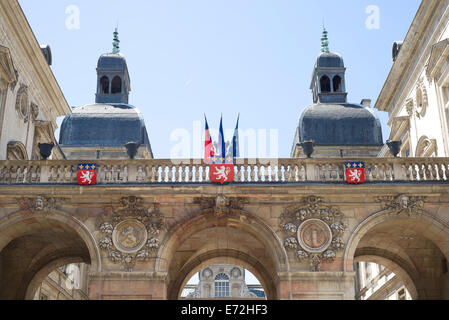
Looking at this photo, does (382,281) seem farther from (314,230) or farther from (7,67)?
(7,67)

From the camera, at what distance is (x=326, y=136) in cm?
3941

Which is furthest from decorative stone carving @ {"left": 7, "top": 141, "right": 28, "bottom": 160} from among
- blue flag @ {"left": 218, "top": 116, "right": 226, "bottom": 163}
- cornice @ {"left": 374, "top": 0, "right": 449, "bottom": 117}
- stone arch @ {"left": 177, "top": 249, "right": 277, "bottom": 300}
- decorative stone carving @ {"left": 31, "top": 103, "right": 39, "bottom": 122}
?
cornice @ {"left": 374, "top": 0, "right": 449, "bottom": 117}

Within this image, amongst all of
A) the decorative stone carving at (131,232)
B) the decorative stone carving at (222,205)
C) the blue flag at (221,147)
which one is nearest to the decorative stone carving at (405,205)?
the decorative stone carving at (222,205)

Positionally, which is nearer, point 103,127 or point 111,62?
point 103,127

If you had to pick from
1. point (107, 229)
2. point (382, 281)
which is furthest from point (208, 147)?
point (382, 281)

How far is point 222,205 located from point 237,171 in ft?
4.14

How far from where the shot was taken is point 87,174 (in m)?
17.1

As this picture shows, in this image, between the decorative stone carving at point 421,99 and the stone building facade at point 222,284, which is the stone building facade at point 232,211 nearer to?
the decorative stone carving at point 421,99

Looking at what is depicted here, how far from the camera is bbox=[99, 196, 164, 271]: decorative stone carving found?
16.5 meters

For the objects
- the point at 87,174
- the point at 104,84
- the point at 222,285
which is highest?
the point at 104,84

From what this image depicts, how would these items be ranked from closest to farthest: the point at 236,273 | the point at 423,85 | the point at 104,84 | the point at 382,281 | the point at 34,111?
1. the point at 423,85
2. the point at 34,111
3. the point at 382,281
4. the point at 104,84
5. the point at 236,273

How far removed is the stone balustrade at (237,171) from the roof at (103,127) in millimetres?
20893

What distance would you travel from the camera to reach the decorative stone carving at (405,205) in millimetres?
16625
